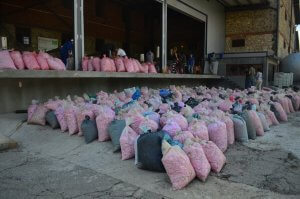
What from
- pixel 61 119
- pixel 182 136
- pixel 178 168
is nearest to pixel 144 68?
pixel 61 119

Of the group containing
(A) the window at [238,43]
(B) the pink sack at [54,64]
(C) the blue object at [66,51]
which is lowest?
(B) the pink sack at [54,64]

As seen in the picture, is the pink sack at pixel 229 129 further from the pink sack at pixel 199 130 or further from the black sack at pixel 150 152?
the black sack at pixel 150 152

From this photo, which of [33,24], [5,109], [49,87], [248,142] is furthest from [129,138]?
[33,24]

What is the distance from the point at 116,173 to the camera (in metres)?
3.66

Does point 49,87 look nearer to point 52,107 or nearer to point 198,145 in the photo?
point 52,107

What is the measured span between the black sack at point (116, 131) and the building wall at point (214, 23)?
11.6m

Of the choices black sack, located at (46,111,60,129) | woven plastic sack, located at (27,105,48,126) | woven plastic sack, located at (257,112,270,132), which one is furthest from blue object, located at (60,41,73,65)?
woven plastic sack, located at (257,112,270,132)

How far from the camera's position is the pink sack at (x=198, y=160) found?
3.29m

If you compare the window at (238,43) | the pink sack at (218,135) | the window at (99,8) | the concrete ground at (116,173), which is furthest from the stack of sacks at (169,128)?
the window at (238,43)

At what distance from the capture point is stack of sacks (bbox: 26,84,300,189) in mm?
3348

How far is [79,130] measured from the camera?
5.09 metres

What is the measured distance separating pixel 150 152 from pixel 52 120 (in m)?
2.55

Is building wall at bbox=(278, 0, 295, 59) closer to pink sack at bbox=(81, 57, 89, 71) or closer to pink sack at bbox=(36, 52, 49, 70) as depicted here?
pink sack at bbox=(81, 57, 89, 71)

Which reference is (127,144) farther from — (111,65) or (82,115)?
(111,65)
